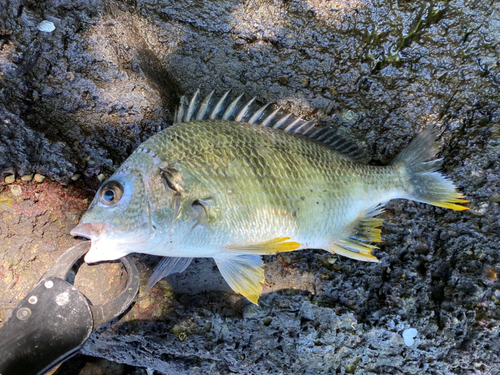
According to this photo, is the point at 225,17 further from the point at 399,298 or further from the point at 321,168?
the point at 399,298

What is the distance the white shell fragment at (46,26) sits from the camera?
2.07 metres

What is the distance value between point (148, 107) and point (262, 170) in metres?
1.00

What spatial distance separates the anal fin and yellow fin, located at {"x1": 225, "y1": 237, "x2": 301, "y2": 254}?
0.43 metres

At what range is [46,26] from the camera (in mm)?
2076

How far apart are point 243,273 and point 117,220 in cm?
78

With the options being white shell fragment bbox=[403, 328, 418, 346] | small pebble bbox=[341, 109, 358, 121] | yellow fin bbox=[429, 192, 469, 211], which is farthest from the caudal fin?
white shell fragment bbox=[403, 328, 418, 346]

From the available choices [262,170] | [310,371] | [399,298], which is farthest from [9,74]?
[399,298]

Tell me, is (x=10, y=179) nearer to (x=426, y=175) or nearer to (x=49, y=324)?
(x=49, y=324)

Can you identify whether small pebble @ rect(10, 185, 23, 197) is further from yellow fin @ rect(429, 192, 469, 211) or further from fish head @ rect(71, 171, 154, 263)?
yellow fin @ rect(429, 192, 469, 211)

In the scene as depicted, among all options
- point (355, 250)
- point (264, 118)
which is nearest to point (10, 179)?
point (264, 118)

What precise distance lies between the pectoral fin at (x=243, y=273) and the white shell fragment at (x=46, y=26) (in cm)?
194

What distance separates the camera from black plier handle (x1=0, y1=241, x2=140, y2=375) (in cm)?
156

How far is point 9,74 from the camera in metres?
1.98

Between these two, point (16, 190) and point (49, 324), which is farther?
point (16, 190)
